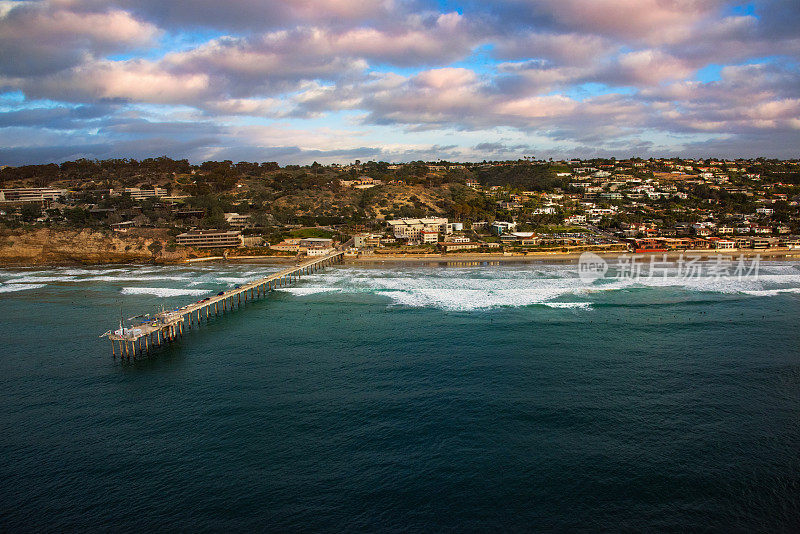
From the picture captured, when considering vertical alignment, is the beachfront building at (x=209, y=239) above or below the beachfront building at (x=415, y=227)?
below

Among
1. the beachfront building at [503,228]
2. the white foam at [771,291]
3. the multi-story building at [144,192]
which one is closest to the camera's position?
the white foam at [771,291]

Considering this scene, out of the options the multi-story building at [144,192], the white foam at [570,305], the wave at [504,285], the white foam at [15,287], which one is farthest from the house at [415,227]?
the multi-story building at [144,192]

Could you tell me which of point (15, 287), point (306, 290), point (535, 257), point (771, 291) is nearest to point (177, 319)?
point (306, 290)

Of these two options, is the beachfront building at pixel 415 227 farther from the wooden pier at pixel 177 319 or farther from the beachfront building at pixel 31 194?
the beachfront building at pixel 31 194

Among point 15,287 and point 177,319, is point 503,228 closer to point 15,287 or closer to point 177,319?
point 177,319

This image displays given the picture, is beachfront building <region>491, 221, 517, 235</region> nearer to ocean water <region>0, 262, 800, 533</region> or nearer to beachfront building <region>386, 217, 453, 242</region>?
beachfront building <region>386, 217, 453, 242</region>

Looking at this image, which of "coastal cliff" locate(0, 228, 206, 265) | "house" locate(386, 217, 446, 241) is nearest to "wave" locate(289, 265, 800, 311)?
"house" locate(386, 217, 446, 241)
